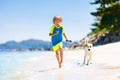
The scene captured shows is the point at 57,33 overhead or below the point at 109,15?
below

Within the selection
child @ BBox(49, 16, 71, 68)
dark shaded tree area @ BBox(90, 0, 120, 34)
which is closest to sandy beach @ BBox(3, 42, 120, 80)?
child @ BBox(49, 16, 71, 68)

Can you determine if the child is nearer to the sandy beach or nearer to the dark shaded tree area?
the sandy beach

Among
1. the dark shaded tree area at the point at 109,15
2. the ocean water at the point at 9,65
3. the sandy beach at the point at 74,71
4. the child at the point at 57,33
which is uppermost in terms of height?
the dark shaded tree area at the point at 109,15

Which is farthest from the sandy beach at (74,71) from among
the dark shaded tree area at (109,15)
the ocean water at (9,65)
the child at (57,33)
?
the dark shaded tree area at (109,15)

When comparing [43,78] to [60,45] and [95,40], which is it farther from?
[95,40]

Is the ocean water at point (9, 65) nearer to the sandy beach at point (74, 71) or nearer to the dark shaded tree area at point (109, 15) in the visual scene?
the sandy beach at point (74, 71)

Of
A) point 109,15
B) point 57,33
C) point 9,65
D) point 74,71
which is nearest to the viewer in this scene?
point 74,71

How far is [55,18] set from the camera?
1045cm

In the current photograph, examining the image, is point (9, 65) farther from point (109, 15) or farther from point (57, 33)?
point (109, 15)

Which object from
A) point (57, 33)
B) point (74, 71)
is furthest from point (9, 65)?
point (74, 71)

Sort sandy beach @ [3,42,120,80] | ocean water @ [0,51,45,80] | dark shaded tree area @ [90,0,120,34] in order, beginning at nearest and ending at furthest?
1. sandy beach @ [3,42,120,80]
2. ocean water @ [0,51,45,80]
3. dark shaded tree area @ [90,0,120,34]

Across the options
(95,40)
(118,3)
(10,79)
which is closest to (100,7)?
(118,3)

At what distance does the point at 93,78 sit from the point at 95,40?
51342mm

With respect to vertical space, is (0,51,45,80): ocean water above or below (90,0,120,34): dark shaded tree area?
below
